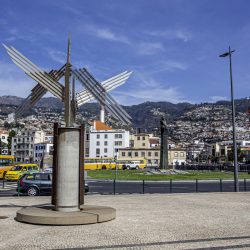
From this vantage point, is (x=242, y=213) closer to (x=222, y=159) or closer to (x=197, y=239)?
(x=197, y=239)

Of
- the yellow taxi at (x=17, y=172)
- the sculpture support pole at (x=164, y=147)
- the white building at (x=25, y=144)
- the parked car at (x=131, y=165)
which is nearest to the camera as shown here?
the yellow taxi at (x=17, y=172)

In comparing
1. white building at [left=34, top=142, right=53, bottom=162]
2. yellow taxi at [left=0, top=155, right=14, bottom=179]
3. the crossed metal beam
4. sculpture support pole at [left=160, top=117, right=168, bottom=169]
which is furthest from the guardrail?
white building at [left=34, top=142, right=53, bottom=162]

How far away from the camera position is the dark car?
22797 millimetres

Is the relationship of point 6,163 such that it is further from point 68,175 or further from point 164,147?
point 68,175

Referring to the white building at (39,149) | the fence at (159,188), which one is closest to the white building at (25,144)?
the white building at (39,149)

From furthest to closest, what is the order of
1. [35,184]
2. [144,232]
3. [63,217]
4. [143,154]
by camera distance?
[143,154] < [35,184] < [63,217] < [144,232]

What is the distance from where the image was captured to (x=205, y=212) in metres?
14.6

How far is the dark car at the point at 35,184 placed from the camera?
74.8ft

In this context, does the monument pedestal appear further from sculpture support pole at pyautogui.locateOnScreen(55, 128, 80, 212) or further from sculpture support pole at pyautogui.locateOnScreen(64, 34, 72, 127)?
sculpture support pole at pyautogui.locateOnScreen(64, 34, 72, 127)

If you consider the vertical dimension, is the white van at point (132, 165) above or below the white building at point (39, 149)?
below

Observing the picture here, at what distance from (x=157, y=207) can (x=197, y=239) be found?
22.1 ft

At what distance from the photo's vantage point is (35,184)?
22.9 meters

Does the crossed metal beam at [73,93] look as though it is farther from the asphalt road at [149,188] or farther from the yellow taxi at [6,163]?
the yellow taxi at [6,163]

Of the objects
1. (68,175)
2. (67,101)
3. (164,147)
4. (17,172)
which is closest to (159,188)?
(17,172)
